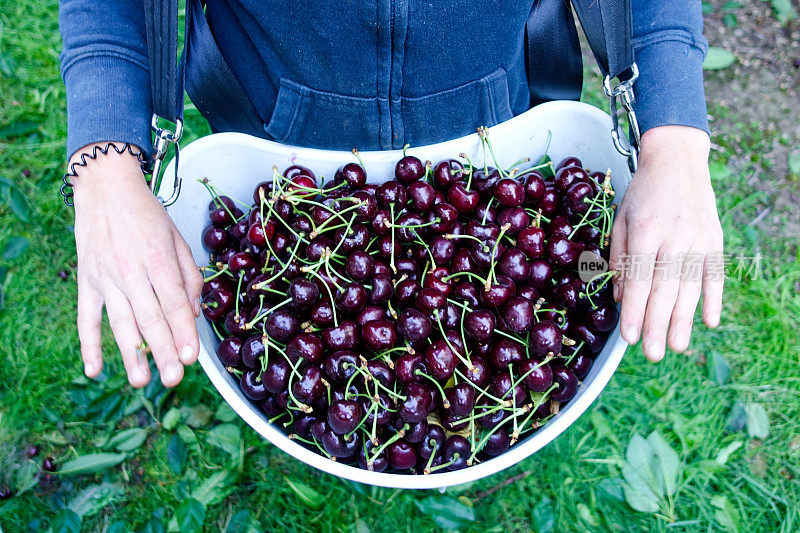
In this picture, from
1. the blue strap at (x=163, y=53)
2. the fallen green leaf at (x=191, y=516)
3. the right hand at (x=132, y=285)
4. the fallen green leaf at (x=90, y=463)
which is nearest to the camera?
the right hand at (x=132, y=285)

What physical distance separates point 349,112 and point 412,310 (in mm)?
576

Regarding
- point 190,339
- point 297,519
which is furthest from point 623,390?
point 190,339

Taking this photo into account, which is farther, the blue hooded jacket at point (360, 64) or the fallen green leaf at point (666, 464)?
the fallen green leaf at point (666, 464)

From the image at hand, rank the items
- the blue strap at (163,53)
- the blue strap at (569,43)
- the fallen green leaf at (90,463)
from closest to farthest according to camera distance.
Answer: the blue strap at (163,53), the blue strap at (569,43), the fallen green leaf at (90,463)

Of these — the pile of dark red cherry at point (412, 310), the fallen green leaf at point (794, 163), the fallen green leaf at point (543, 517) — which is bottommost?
the fallen green leaf at point (543, 517)

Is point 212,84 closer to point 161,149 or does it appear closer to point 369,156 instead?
point 161,149

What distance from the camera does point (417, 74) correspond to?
1.42m

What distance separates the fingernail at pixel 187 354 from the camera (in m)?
1.15

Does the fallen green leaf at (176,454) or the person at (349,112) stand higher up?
the person at (349,112)

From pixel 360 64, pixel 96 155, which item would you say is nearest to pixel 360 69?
pixel 360 64

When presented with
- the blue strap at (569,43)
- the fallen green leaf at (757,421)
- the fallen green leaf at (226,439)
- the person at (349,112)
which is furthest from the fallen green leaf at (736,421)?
the fallen green leaf at (226,439)

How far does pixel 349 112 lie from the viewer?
1509 millimetres

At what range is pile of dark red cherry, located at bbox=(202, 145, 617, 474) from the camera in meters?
1.26

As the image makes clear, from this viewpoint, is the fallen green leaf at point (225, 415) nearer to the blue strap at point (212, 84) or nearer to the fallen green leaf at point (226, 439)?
the fallen green leaf at point (226, 439)
